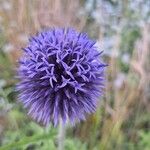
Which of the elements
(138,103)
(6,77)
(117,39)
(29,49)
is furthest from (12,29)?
(29,49)

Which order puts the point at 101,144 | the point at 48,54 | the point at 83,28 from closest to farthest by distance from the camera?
the point at 48,54 < the point at 101,144 < the point at 83,28

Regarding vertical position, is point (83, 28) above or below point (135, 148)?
above

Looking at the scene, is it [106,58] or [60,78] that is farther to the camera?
[106,58]

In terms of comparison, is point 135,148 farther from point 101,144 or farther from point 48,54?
point 48,54

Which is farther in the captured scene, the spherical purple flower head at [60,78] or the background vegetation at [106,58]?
the background vegetation at [106,58]
